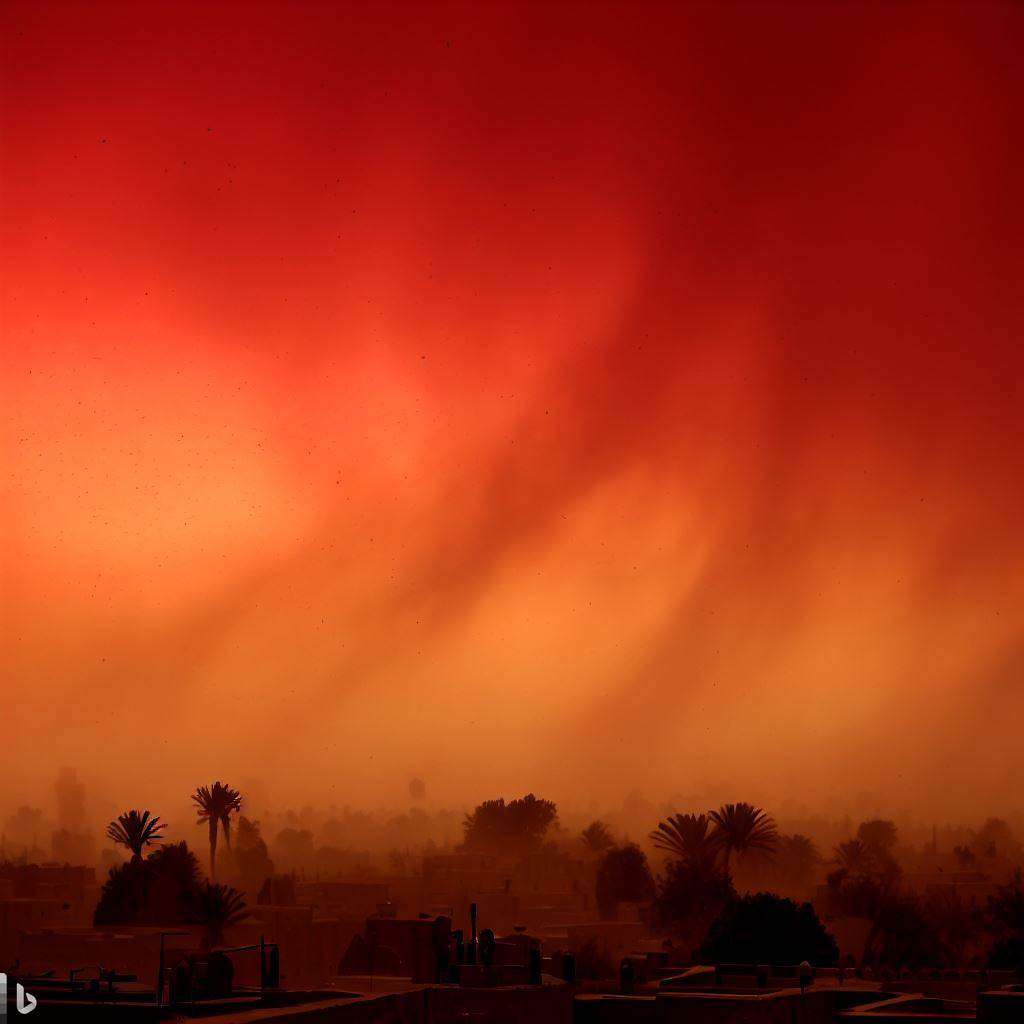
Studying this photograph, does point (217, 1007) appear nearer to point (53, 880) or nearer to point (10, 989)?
point (10, 989)

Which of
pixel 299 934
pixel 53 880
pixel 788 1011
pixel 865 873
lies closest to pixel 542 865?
pixel 865 873

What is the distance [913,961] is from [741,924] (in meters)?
15.4

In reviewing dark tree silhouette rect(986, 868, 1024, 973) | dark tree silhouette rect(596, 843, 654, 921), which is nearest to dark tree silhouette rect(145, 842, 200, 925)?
dark tree silhouette rect(596, 843, 654, 921)

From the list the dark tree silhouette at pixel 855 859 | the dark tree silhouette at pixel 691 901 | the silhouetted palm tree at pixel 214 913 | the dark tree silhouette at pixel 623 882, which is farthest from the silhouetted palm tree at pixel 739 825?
the dark tree silhouette at pixel 855 859

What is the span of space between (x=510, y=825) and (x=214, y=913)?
89098mm

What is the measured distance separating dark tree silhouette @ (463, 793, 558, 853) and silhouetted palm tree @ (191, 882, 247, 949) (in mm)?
81110

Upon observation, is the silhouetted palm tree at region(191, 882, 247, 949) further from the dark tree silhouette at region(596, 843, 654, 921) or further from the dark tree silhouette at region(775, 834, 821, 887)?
the dark tree silhouette at region(775, 834, 821, 887)

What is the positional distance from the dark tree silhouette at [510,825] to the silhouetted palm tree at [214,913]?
266 ft

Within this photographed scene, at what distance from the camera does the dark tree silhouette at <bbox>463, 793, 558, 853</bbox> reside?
6070 inches

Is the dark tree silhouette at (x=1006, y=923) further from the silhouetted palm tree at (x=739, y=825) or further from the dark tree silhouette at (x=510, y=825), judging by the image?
the dark tree silhouette at (x=510, y=825)

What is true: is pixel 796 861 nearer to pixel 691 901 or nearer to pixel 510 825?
pixel 510 825

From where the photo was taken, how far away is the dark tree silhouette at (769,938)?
59688 mm

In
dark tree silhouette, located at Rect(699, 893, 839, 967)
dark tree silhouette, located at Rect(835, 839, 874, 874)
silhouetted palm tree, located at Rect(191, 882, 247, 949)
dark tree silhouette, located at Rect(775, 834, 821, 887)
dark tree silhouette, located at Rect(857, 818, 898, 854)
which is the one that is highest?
dark tree silhouette, located at Rect(857, 818, 898, 854)

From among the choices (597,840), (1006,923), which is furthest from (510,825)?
(1006,923)
